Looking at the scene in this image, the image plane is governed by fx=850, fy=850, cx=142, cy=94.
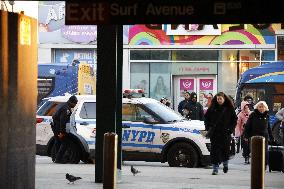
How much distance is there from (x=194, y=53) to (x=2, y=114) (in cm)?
2848

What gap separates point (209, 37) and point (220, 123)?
21.3 m

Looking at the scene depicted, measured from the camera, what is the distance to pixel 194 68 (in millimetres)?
37688

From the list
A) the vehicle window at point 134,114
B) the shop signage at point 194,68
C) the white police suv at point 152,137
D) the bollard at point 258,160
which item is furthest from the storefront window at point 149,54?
the bollard at point 258,160

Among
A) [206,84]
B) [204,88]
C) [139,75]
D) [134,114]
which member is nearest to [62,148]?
[134,114]

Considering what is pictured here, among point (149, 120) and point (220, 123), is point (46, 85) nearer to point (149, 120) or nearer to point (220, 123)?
point (149, 120)

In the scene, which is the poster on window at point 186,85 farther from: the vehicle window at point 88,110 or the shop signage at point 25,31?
the shop signage at point 25,31

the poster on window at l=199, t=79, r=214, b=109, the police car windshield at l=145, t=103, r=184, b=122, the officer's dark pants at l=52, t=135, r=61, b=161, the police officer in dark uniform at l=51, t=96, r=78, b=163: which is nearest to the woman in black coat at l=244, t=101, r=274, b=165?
the police car windshield at l=145, t=103, r=184, b=122

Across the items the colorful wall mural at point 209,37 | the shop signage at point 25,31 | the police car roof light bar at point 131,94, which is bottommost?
the police car roof light bar at point 131,94

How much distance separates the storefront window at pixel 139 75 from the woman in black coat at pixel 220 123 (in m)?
21.3

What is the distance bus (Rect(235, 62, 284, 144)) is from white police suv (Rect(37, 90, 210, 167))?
8.89 meters

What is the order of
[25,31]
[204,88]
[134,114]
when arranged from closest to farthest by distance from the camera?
[25,31], [134,114], [204,88]

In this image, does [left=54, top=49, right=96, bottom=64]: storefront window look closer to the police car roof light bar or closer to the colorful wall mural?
the colorful wall mural

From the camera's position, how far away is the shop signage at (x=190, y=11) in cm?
984

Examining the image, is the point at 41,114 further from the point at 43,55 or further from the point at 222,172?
the point at 43,55
